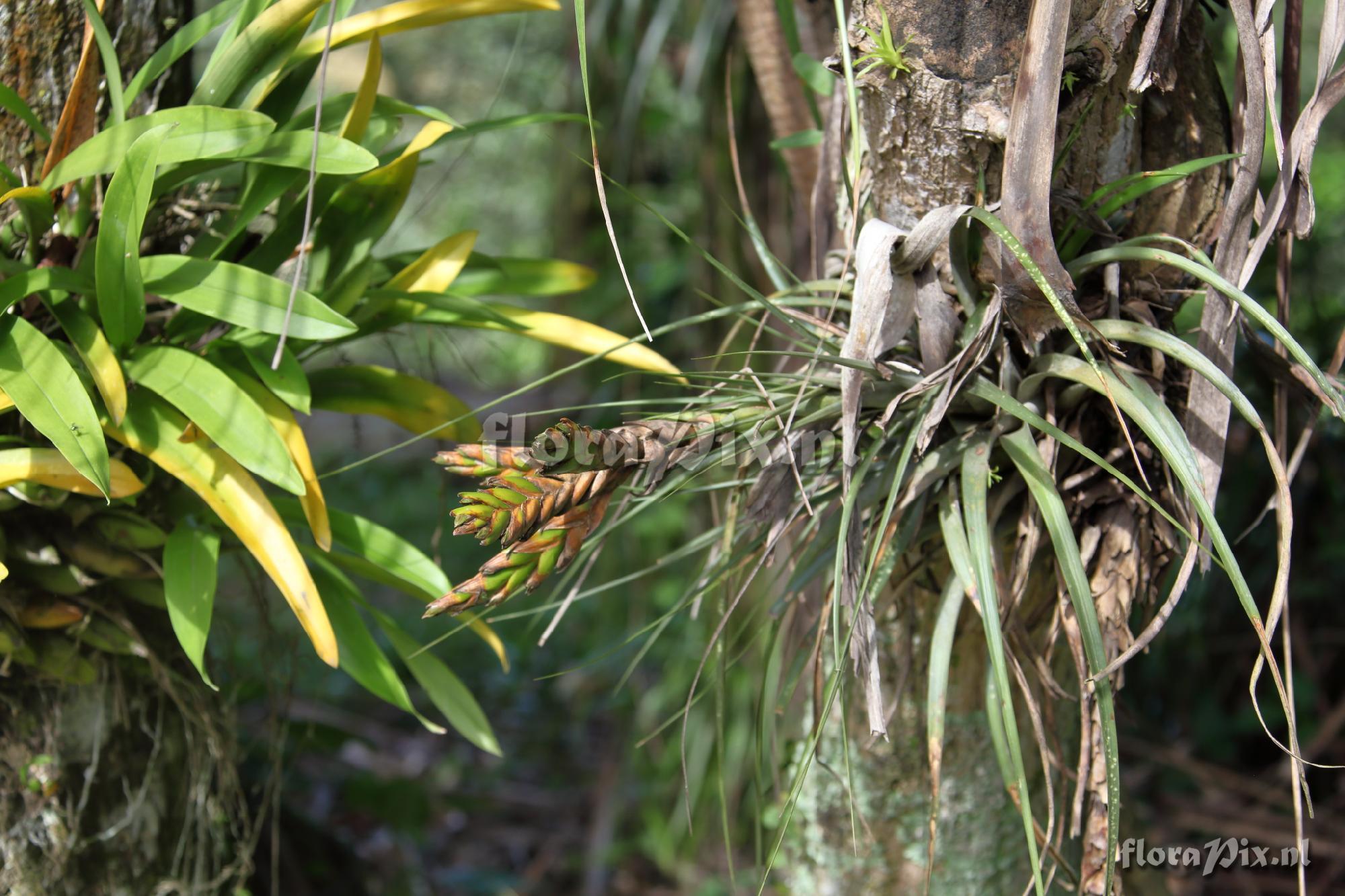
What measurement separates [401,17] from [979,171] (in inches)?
20.2

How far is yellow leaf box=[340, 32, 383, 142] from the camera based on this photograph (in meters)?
0.84

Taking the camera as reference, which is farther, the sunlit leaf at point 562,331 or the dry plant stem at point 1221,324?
the sunlit leaf at point 562,331

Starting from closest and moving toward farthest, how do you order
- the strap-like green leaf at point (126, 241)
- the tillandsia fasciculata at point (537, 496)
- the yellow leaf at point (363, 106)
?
the tillandsia fasciculata at point (537, 496) < the strap-like green leaf at point (126, 241) < the yellow leaf at point (363, 106)

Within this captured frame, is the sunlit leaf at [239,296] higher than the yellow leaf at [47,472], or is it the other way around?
the sunlit leaf at [239,296]

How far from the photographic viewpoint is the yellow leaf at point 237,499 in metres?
0.74

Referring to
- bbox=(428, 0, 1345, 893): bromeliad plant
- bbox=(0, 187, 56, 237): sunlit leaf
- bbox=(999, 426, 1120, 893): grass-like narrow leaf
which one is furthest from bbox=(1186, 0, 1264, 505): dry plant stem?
bbox=(0, 187, 56, 237): sunlit leaf

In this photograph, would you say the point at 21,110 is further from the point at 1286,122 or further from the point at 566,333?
the point at 1286,122

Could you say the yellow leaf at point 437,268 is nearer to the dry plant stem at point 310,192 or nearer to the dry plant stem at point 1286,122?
the dry plant stem at point 310,192

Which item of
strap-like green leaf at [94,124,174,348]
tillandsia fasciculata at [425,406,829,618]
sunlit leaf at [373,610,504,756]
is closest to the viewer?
tillandsia fasciculata at [425,406,829,618]

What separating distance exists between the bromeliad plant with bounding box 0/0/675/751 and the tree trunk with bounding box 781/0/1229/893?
284 millimetres

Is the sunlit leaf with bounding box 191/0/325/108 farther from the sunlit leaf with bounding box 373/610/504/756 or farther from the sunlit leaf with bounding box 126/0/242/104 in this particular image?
the sunlit leaf with bounding box 373/610/504/756

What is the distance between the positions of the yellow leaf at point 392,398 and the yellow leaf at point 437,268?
0.09m

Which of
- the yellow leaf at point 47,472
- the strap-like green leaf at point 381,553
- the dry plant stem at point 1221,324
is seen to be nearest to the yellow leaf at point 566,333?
the strap-like green leaf at point 381,553

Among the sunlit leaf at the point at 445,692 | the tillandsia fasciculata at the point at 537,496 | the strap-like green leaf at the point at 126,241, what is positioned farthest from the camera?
the sunlit leaf at the point at 445,692
